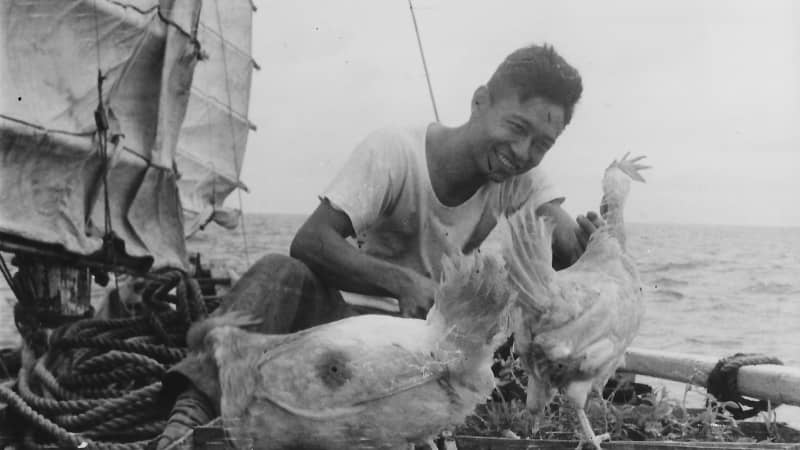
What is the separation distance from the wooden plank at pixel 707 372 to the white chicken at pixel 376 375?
1087mm

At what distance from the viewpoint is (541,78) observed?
6.86 ft

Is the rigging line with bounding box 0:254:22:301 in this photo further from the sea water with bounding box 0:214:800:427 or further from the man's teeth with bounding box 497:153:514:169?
the man's teeth with bounding box 497:153:514:169

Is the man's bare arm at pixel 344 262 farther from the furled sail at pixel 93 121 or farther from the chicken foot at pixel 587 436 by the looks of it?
the furled sail at pixel 93 121

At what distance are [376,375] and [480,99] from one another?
3.41 feet

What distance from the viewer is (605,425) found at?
204cm

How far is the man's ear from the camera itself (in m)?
2.24

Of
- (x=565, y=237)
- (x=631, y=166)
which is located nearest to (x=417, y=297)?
(x=565, y=237)

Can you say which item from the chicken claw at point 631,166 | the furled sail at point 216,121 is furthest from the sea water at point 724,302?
the furled sail at point 216,121

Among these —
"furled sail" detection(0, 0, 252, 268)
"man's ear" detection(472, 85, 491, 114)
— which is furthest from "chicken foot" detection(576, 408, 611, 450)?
"furled sail" detection(0, 0, 252, 268)

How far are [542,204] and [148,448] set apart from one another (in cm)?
138

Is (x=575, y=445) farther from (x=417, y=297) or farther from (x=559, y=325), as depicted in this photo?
(x=417, y=297)

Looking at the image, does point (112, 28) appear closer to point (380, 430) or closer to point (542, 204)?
point (542, 204)

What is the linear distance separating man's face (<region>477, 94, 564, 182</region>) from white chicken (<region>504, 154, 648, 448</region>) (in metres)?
0.24

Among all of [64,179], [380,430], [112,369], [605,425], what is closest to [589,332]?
[605,425]
